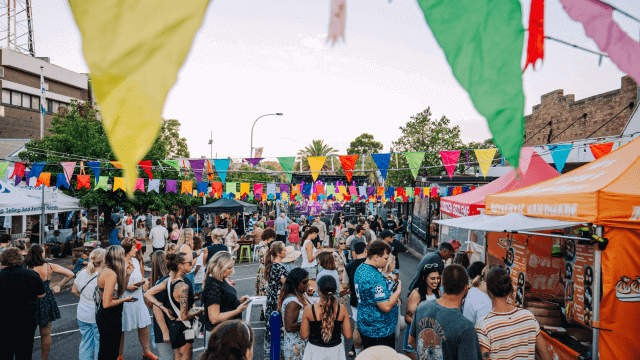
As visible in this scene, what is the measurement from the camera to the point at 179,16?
48cm

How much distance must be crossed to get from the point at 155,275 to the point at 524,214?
4907 mm

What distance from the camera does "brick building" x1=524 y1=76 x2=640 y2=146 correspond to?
1227cm

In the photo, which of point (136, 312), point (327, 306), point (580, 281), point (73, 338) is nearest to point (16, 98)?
point (73, 338)

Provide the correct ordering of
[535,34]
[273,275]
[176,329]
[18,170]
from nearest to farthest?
1. [535,34]
2. [176,329]
3. [273,275]
4. [18,170]

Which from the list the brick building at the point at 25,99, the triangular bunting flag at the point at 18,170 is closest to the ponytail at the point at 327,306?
the triangular bunting flag at the point at 18,170

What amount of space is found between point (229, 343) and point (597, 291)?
3.70m

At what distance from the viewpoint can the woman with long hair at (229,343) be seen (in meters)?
2.03

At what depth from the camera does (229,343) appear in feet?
6.73

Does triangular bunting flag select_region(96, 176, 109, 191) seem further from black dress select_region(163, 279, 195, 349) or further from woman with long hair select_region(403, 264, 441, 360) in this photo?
woman with long hair select_region(403, 264, 441, 360)

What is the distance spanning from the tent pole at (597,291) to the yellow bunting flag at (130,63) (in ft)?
14.2

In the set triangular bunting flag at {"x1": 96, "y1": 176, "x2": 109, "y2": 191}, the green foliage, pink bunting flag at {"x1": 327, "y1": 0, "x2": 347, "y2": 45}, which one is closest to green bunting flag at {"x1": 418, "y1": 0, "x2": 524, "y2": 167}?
pink bunting flag at {"x1": 327, "y1": 0, "x2": 347, "y2": 45}

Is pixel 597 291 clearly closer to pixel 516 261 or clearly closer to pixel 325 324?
pixel 516 261

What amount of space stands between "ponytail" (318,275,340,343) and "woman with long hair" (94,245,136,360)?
100.0 inches

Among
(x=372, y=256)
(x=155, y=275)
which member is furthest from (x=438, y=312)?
(x=155, y=275)
